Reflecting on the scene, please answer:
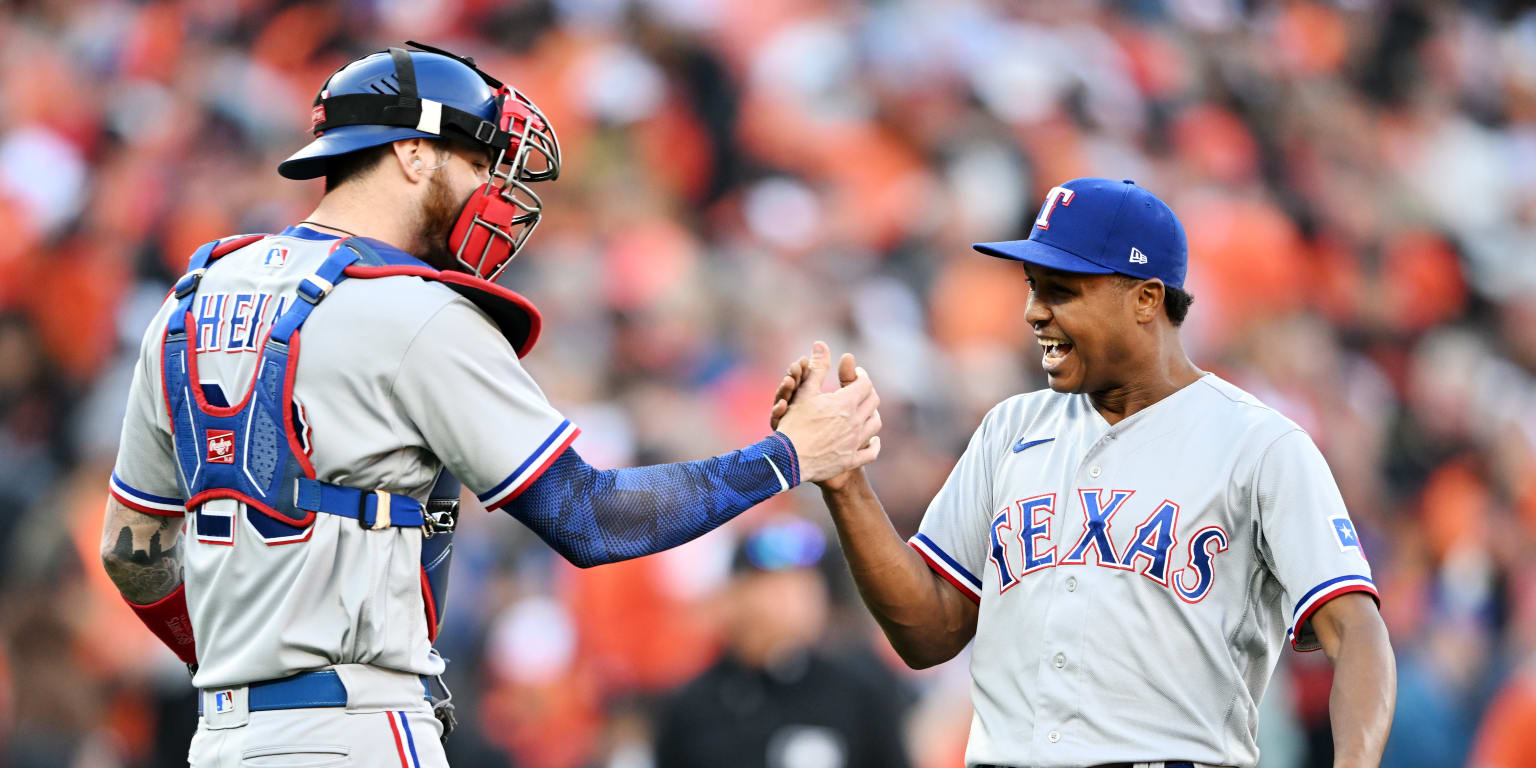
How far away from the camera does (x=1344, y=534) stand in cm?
297

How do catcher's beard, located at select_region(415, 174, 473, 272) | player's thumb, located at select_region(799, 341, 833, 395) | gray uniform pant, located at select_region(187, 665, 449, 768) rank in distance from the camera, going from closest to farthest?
gray uniform pant, located at select_region(187, 665, 449, 768)
catcher's beard, located at select_region(415, 174, 473, 272)
player's thumb, located at select_region(799, 341, 833, 395)

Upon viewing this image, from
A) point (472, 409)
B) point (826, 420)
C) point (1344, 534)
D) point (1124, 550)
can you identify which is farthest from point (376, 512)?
point (1344, 534)

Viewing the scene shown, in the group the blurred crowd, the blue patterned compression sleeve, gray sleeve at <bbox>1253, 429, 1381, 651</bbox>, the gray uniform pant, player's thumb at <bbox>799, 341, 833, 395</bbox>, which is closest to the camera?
the gray uniform pant

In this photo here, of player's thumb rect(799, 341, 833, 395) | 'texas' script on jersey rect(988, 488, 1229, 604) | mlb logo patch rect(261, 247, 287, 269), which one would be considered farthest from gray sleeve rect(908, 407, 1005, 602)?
mlb logo patch rect(261, 247, 287, 269)

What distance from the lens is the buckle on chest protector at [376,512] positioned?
273cm

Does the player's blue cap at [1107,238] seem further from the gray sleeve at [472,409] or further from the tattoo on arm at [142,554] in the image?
the tattoo on arm at [142,554]

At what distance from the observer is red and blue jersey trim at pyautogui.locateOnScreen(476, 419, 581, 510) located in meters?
2.77

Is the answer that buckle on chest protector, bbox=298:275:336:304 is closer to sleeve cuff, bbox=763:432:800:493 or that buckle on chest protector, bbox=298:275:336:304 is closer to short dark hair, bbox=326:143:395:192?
short dark hair, bbox=326:143:395:192

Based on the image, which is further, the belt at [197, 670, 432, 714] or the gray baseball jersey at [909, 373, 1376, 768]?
the gray baseball jersey at [909, 373, 1376, 768]

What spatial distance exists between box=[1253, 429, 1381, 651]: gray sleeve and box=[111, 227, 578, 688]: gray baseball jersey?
1.37 meters

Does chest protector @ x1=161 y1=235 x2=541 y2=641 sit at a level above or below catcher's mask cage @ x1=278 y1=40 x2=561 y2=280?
below

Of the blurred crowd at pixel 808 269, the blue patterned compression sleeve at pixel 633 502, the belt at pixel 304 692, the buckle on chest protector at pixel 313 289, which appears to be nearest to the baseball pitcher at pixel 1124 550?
the blue patterned compression sleeve at pixel 633 502

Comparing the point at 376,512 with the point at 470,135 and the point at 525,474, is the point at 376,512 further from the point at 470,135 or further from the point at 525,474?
the point at 470,135

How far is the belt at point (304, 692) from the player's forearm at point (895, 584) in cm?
114
